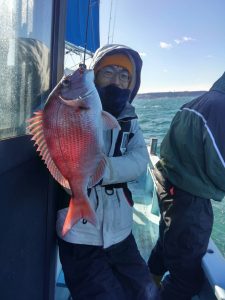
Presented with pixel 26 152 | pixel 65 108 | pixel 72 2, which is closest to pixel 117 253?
pixel 26 152

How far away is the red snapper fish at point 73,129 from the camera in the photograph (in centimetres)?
133

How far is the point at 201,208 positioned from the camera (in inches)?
94.8

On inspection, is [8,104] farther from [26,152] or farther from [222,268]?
[222,268]

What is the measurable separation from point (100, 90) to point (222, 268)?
161 cm

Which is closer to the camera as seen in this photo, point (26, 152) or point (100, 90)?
point (26, 152)

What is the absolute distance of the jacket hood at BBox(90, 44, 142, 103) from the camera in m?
2.33

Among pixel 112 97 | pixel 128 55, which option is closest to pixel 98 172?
pixel 112 97

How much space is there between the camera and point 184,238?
2.43 metres

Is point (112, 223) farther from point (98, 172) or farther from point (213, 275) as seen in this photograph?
point (213, 275)

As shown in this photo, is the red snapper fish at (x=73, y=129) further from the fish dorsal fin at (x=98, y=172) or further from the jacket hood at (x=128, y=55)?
the jacket hood at (x=128, y=55)

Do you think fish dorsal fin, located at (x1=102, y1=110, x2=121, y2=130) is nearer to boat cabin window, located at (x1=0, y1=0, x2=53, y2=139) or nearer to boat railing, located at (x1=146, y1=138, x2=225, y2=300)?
boat cabin window, located at (x1=0, y1=0, x2=53, y2=139)

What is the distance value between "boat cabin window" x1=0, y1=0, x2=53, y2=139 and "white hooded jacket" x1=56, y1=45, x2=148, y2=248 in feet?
1.89

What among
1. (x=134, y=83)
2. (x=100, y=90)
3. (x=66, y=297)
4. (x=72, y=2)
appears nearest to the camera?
(x=100, y=90)

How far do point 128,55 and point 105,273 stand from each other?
5.11 ft
